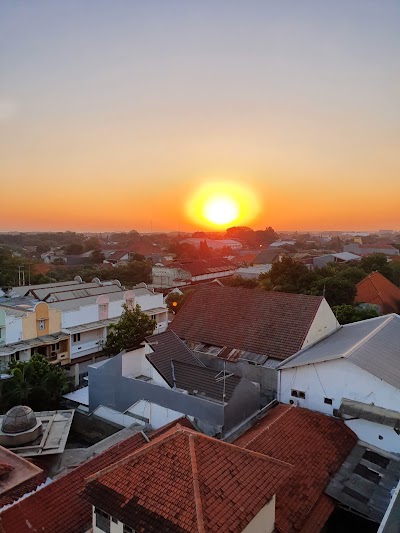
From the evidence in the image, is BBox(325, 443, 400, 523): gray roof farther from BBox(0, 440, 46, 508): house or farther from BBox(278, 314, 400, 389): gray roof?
BBox(0, 440, 46, 508): house

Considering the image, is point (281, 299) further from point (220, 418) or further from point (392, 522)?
point (392, 522)

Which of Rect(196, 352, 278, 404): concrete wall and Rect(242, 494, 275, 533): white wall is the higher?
Rect(242, 494, 275, 533): white wall

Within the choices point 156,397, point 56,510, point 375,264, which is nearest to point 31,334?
point 156,397

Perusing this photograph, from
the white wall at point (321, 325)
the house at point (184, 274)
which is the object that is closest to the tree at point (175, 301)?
the house at point (184, 274)

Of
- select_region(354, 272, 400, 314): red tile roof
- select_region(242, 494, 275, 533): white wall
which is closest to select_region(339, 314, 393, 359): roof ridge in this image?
select_region(242, 494, 275, 533): white wall

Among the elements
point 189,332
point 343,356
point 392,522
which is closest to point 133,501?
point 392,522
